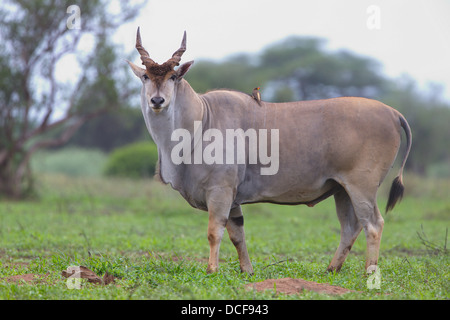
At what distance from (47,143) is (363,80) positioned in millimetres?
33231

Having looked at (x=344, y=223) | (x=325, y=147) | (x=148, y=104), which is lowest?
(x=344, y=223)

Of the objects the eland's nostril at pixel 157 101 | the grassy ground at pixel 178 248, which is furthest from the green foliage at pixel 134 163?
the eland's nostril at pixel 157 101

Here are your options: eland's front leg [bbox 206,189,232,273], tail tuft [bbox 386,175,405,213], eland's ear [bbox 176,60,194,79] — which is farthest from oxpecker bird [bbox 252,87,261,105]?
tail tuft [bbox 386,175,405,213]

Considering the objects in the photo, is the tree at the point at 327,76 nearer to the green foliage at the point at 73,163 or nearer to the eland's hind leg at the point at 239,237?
the green foliage at the point at 73,163

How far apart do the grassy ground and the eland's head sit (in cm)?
161

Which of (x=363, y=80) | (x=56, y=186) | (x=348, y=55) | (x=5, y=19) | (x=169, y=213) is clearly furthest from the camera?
(x=348, y=55)

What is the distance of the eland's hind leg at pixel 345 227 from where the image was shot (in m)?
6.32

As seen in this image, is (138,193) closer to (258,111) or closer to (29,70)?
(29,70)

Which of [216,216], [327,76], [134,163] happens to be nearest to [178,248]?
[216,216]

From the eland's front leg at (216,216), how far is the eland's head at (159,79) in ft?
3.28

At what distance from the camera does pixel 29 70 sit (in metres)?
14.9

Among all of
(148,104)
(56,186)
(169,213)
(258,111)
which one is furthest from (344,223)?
(56,186)

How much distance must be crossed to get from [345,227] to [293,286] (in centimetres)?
163

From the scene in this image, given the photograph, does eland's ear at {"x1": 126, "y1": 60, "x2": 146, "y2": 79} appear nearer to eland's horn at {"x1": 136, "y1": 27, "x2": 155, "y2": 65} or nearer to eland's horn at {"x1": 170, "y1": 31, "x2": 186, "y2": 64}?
eland's horn at {"x1": 136, "y1": 27, "x2": 155, "y2": 65}
